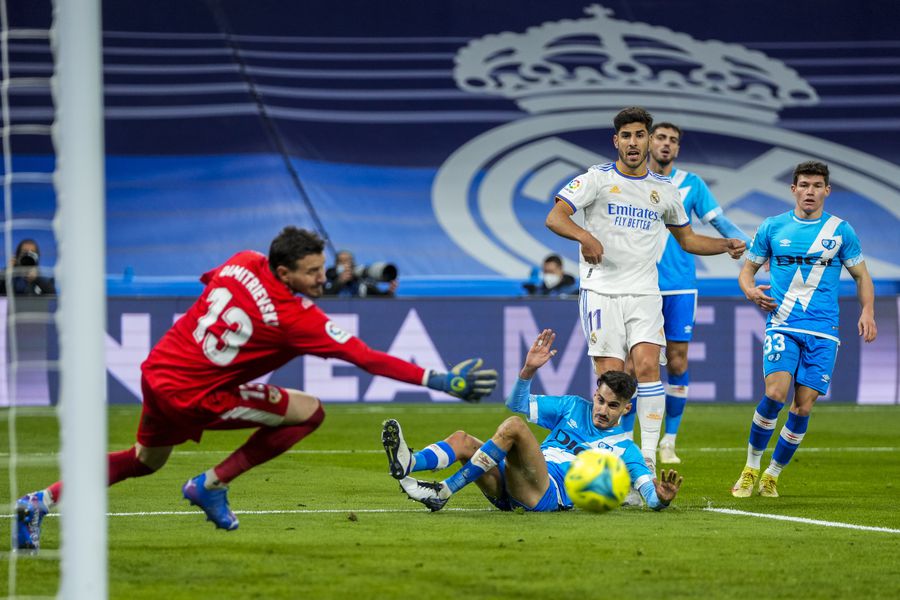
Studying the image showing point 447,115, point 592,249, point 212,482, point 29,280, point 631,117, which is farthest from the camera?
point 447,115

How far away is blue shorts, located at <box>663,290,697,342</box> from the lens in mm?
10938

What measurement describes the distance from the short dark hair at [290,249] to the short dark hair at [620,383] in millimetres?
1942

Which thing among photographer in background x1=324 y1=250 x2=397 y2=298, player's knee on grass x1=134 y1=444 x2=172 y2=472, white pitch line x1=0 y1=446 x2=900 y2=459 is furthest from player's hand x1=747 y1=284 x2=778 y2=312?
photographer in background x1=324 y1=250 x2=397 y2=298

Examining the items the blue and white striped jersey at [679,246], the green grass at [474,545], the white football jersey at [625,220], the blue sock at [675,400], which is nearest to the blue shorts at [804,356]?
the green grass at [474,545]

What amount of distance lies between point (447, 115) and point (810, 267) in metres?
15.6

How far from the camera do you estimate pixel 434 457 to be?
24.6 feet

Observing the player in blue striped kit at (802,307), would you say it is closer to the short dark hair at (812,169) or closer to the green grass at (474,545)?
the short dark hair at (812,169)

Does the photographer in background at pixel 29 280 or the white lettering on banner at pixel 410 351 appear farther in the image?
the white lettering on banner at pixel 410 351

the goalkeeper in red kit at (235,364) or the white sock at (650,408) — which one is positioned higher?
the goalkeeper in red kit at (235,364)

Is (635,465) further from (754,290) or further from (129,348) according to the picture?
(129,348)

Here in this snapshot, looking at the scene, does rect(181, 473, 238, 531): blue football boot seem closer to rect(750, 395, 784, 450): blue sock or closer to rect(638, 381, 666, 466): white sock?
rect(638, 381, 666, 466): white sock

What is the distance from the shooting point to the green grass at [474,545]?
545cm

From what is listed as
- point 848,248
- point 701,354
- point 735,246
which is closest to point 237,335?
point 735,246

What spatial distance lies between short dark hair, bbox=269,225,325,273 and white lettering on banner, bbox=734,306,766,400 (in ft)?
39.8
